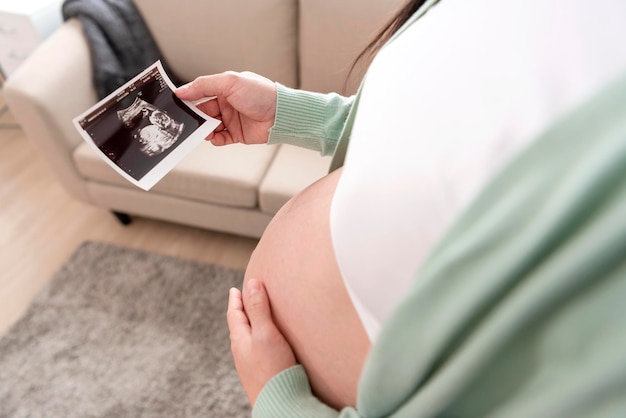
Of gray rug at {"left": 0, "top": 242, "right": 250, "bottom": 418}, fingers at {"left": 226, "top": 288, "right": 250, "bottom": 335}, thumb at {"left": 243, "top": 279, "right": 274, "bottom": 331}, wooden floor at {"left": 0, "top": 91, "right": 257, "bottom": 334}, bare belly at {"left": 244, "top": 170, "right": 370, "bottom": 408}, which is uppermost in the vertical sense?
bare belly at {"left": 244, "top": 170, "right": 370, "bottom": 408}

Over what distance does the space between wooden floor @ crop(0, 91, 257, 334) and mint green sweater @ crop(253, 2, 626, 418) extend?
153 cm

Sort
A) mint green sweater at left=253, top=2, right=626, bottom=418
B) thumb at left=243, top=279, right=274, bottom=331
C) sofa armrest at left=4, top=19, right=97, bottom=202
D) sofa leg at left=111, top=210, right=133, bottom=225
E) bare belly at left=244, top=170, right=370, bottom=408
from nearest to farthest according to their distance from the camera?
mint green sweater at left=253, top=2, right=626, bottom=418, bare belly at left=244, top=170, right=370, bottom=408, thumb at left=243, top=279, right=274, bottom=331, sofa armrest at left=4, top=19, right=97, bottom=202, sofa leg at left=111, top=210, right=133, bottom=225

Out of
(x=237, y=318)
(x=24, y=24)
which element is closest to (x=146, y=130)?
(x=237, y=318)

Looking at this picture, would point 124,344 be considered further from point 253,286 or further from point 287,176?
point 253,286

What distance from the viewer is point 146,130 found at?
85 centimetres

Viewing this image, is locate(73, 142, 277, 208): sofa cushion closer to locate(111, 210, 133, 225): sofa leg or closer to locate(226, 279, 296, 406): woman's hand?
locate(111, 210, 133, 225): sofa leg

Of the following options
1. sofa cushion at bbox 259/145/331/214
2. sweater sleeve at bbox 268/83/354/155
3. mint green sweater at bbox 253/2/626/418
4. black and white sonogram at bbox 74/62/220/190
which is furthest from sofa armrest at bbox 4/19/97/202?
mint green sweater at bbox 253/2/626/418

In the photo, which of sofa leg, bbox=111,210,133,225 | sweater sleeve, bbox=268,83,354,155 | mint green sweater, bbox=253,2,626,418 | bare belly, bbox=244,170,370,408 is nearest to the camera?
mint green sweater, bbox=253,2,626,418

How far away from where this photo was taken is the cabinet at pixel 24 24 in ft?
6.27

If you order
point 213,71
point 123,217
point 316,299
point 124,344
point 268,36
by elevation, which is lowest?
point 124,344

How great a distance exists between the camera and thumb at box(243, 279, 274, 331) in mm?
602

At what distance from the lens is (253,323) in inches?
23.9

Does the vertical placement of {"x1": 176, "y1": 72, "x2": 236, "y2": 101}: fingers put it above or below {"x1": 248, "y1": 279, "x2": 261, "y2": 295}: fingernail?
above

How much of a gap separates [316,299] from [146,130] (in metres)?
0.52
